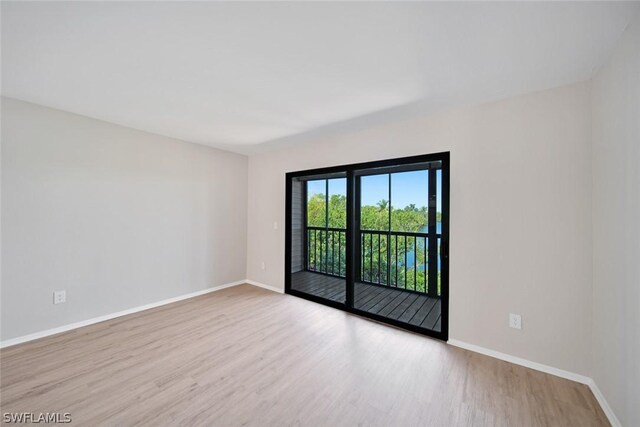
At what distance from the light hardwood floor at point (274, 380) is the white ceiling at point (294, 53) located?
227 centimetres

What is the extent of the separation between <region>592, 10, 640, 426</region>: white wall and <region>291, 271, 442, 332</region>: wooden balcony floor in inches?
51.0

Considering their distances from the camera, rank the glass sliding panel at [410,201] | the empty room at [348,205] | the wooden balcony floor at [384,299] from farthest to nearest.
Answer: the glass sliding panel at [410,201]
the wooden balcony floor at [384,299]
the empty room at [348,205]

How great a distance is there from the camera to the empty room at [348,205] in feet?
4.61

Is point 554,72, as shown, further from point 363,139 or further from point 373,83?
point 363,139

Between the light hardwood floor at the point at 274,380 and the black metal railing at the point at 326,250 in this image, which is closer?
the light hardwood floor at the point at 274,380

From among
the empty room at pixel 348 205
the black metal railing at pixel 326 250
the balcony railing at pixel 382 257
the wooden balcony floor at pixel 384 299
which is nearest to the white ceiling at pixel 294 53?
the empty room at pixel 348 205

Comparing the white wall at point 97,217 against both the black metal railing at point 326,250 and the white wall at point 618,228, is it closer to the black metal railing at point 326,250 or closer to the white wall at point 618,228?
the black metal railing at point 326,250

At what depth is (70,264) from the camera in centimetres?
263

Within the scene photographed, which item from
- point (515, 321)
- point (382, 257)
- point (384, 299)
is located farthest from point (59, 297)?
point (515, 321)

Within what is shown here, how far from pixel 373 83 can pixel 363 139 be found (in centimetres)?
112

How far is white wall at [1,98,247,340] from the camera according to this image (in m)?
2.33

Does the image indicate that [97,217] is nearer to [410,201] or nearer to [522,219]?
[410,201]

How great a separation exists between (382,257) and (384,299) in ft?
2.69

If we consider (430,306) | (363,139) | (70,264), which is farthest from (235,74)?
(430,306)
